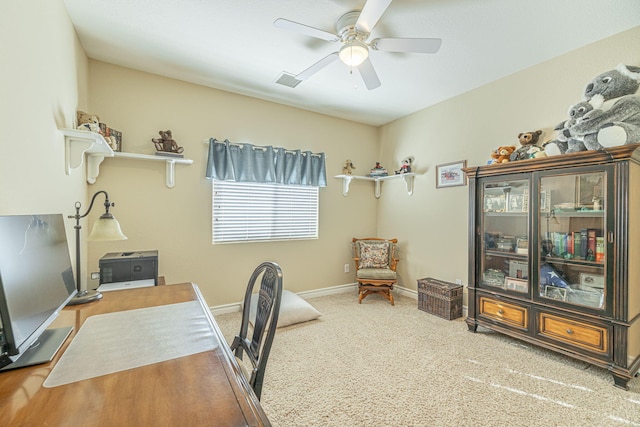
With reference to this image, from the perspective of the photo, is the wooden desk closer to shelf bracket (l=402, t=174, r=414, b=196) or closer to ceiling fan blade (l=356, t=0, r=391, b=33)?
ceiling fan blade (l=356, t=0, r=391, b=33)

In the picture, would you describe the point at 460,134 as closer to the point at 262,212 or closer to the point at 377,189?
the point at 377,189

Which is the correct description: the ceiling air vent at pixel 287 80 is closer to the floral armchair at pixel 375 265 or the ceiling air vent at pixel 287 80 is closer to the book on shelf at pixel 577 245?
the floral armchair at pixel 375 265

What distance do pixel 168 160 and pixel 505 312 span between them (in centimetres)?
366

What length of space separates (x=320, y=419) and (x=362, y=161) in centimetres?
357

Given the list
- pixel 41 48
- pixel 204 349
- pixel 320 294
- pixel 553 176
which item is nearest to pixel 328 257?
pixel 320 294

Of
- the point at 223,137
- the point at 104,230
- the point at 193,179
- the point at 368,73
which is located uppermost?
the point at 368,73

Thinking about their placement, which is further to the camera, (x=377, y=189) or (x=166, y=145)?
(x=377, y=189)

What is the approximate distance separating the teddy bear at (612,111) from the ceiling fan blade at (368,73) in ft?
5.42

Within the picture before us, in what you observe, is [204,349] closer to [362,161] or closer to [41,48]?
[41,48]

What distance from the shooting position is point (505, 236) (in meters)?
2.75

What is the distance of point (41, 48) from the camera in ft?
4.99

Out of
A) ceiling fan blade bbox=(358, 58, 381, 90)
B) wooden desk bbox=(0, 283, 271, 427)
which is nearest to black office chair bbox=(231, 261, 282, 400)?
wooden desk bbox=(0, 283, 271, 427)

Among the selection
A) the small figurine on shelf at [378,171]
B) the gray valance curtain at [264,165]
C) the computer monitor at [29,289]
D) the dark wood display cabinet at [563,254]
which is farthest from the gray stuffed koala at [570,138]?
the computer monitor at [29,289]

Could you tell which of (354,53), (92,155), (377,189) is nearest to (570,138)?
(354,53)
